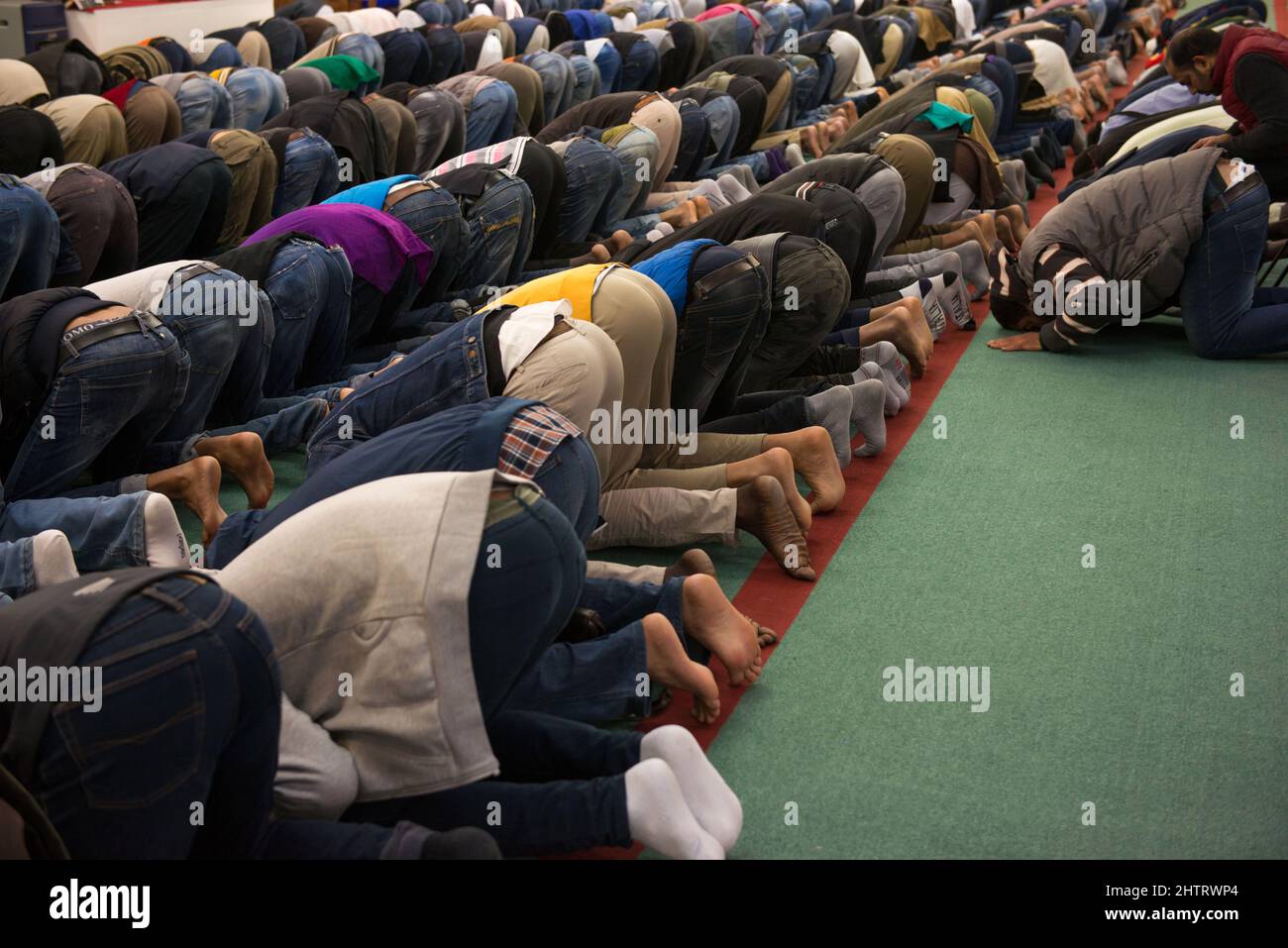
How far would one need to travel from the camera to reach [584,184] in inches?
228

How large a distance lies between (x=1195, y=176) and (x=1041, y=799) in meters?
2.86

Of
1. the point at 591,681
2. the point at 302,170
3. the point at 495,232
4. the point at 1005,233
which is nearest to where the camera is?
the point at 591,681

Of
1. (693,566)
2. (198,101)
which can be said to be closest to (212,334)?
(693,566)

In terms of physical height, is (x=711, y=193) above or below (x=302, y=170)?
below

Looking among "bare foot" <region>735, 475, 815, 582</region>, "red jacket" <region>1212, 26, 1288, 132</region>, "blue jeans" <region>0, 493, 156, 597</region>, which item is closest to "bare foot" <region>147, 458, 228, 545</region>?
"blue jeans" <region>0, 493, 156, 597</region>

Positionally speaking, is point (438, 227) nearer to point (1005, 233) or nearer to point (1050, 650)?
point (1050, 650)

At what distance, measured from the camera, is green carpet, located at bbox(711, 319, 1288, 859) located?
8.25ft

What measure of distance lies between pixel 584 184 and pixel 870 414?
213 cm

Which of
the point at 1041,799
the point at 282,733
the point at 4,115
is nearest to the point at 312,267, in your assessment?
the point at 4,115

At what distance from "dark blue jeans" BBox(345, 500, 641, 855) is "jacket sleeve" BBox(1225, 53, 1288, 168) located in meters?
3.84

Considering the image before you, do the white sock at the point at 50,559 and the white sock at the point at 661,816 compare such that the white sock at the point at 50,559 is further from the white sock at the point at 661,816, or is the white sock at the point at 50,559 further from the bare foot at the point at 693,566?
the white sock at the point at 661,816

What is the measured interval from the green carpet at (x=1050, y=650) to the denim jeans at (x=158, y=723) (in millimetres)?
985

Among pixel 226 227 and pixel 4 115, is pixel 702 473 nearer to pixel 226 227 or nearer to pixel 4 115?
pixel 226 227

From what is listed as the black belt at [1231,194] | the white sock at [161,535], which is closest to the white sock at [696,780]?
the white sock at [161,535]
